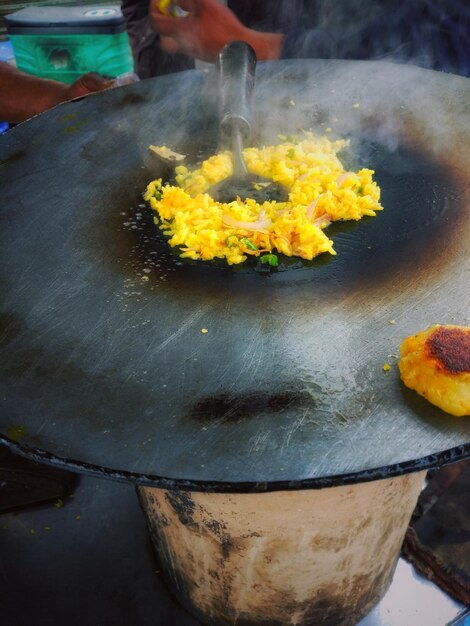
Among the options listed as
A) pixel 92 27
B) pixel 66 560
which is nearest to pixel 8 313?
pixel 66 560

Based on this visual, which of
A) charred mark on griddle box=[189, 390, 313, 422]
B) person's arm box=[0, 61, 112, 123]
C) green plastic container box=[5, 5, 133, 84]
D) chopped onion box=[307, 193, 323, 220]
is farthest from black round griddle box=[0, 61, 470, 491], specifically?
green plastic container box=[5, 5, 133, 84]

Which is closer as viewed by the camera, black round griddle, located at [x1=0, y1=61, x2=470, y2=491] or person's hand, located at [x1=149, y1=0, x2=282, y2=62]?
black round griddle, located at [x1=0, y1=61, x2=470, y2=491]

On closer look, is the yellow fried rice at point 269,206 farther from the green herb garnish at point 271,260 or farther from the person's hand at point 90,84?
the person's hand at point 90,84

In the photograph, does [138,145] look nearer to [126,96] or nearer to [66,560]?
[126,96]

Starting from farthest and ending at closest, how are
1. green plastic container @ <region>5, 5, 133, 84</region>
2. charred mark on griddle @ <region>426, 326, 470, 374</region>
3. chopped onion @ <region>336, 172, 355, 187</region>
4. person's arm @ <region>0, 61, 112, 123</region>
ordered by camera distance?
green plastic container @ <region>5, 5, 133, 84</region>
person's arm @ <region>0, 61, 112, 123</region>
chopped onion @ <region>336, 172, 355, 187</region>
charred mark on griddle @ <region>426, 326, 470, 374</region>

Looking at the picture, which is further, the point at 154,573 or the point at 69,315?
the point at 154,573

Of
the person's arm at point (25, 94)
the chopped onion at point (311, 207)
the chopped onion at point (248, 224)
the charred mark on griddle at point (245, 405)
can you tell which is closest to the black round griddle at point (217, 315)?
the charred mark on griddle at point (245, 405)

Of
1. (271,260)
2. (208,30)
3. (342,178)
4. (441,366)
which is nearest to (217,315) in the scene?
(271,260)

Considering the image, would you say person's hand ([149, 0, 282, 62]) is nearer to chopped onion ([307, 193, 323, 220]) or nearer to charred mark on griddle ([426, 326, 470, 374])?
chopped onion ([307, 193, 323, 220])
